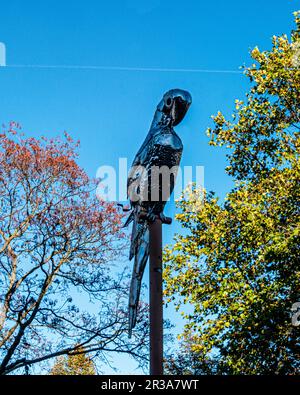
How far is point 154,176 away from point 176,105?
2.14 feet

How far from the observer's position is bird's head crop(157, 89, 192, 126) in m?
5.03

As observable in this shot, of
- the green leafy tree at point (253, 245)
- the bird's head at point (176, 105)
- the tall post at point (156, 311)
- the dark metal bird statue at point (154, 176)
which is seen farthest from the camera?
the green leafy tree at point (253, 245)

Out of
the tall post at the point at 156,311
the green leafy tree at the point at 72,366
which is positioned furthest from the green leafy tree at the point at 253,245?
the tall post at the point at 156,311

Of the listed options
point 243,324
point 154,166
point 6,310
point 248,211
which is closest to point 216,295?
point 243,324

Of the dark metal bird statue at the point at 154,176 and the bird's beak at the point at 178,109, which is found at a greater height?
the bird's beak at the point at 178,109

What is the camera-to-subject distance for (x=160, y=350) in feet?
14.0

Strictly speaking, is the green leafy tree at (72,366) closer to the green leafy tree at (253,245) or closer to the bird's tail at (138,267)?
the green leafy tree at (253,245)

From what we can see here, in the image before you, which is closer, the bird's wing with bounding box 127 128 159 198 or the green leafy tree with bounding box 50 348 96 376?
the bird's wing with bounding box 127 128 159 198

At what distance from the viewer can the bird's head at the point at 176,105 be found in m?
5.03

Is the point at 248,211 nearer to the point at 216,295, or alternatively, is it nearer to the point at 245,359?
the point at 216,295

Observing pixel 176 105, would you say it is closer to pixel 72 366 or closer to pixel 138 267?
pixel 138 267

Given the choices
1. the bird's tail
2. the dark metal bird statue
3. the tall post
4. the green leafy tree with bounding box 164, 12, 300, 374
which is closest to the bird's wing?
the dark metal bird statue

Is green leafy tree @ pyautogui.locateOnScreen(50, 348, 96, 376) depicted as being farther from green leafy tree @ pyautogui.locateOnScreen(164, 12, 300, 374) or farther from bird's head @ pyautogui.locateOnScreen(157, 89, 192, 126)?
bird's head @ pyautogui.locateOnScreen(157, 89, 192, 126)

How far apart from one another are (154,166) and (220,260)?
5745 millimetres
